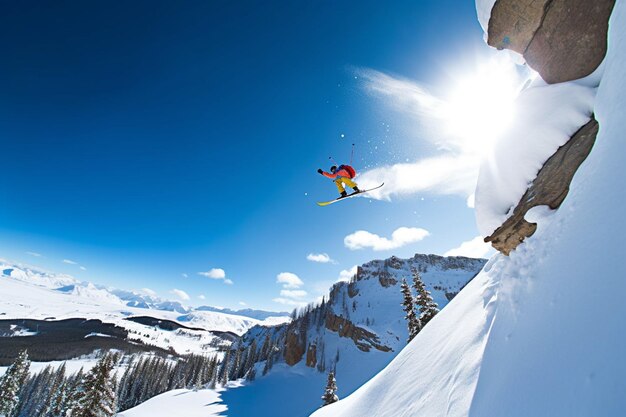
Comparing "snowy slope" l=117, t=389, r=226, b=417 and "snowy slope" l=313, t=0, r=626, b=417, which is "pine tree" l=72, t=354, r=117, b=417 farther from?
"snowy slope" l=313, t=0, r=626, b=417

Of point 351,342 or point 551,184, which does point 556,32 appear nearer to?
point 551,184

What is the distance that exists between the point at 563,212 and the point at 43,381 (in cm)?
13958

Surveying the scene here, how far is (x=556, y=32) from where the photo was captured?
6449mm

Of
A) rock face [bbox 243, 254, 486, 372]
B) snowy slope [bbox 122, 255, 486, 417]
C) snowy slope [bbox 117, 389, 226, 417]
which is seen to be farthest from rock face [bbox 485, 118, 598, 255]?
rock face [bbox 243, 254, 486, 372]

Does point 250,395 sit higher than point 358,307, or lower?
lower

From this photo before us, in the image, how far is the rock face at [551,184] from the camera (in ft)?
17.4

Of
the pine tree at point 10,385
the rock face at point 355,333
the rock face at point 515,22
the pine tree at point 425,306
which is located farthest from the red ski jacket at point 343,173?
the rock face at point 355,333

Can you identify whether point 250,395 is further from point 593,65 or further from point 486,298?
point 593,65

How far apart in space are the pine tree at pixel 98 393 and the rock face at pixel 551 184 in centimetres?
2558

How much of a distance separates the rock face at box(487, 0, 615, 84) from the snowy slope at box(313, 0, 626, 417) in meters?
0.80

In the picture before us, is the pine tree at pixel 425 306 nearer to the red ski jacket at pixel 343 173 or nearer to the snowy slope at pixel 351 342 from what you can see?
the red ski jacket at pixel 343 173

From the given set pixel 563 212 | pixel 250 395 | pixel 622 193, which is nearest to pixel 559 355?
pixel 622 193

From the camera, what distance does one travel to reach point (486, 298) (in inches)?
271

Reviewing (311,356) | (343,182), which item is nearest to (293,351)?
(311,356)
